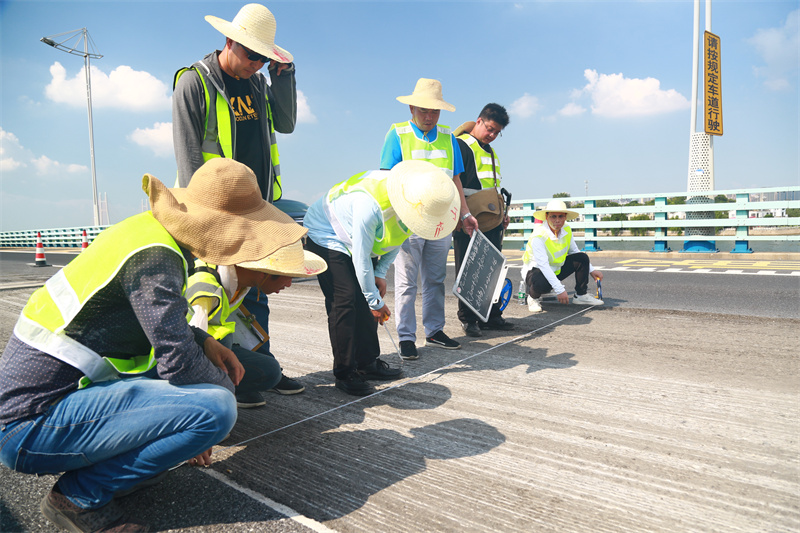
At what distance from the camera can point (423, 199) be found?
109 inches

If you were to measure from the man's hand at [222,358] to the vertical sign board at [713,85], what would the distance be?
1768 cm

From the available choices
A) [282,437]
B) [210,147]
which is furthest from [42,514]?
[210,147]

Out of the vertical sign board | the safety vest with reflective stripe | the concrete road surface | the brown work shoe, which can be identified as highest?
the vertical sign board

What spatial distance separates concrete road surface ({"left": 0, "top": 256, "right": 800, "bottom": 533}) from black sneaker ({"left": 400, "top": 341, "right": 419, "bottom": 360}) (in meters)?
0.07

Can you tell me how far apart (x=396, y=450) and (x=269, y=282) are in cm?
96

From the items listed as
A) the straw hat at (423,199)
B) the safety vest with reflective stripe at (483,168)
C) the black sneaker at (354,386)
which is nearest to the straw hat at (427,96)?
the safety vest with reflective stripe at (483,168)

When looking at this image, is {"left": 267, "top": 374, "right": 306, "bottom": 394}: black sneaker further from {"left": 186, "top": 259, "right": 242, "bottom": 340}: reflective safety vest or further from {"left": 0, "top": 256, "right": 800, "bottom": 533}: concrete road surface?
{"left": 186, "top": 259, "right": 242, "bottom": 340}: reflective safety vest

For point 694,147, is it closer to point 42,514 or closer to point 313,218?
point 313,218

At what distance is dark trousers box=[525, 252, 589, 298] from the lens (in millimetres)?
5789

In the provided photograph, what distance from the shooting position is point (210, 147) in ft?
9.77

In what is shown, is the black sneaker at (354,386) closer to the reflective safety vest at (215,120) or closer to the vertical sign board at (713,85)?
the reflective safety vest at (215,120)

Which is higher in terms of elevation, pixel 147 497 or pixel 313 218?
pixel 313 218

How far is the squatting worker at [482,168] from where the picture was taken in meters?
4.76

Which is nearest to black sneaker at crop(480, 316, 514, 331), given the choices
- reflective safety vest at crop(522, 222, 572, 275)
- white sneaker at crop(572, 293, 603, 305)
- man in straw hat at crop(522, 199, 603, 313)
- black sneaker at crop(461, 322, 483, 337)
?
black sneaker at crop(461, 322, 483, 337)
